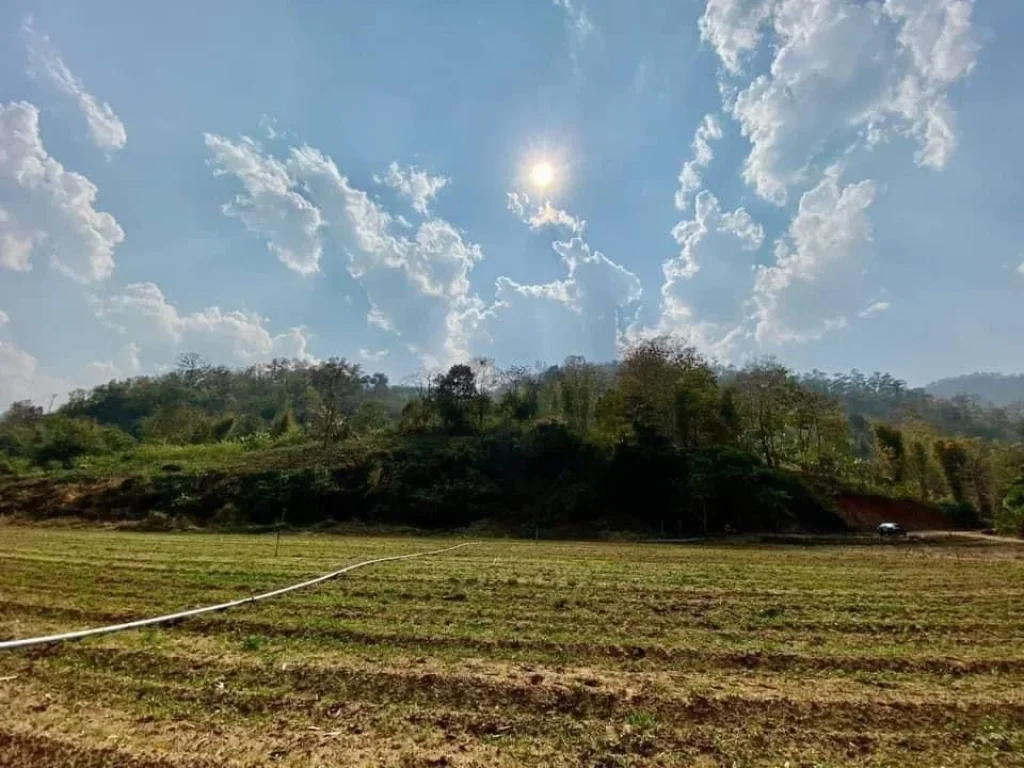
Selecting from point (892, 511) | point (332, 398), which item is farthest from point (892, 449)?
point (332, 398)

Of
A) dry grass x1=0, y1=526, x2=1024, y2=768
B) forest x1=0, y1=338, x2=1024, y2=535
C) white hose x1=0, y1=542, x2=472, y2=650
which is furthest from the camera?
forest x1=0, y1=338, x2=1024, y2=535

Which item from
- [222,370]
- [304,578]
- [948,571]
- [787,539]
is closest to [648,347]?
[787,539]

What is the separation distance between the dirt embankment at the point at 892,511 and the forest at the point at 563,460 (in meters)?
0.86

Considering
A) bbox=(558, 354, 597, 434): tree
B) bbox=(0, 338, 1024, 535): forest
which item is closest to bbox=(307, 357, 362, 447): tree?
bbox=(0, 338, 1024, 535): forest

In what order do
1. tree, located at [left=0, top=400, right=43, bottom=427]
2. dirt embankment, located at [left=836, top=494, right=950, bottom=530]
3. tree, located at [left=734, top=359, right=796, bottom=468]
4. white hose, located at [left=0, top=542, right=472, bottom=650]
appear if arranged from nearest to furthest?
1. white hose, located at [left=0, top=542, right=472, bottom=650]
2. dirt embankment, located at [left=836, top=494, right=950, bottom=530]
3. tree, located at [left=734, top=359, right=796, bottom=468]
4. tree, located at [left=0, top=400, right=43, bottom=427]

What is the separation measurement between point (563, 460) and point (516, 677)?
31.9 metres

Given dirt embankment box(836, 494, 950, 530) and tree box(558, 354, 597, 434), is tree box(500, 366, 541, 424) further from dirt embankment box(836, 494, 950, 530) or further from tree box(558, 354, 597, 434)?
dirt embankment box(836, 494, 950, 530)

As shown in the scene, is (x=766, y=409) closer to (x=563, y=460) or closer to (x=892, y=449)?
(x=892, y=449)

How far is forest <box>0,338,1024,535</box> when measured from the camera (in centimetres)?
3309

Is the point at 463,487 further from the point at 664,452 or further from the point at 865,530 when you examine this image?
the point at 865,530

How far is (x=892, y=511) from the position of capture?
39188mm

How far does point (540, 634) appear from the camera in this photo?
284 inches

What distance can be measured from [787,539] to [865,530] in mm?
10643

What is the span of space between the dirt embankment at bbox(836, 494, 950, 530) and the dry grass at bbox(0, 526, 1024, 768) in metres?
31.8
